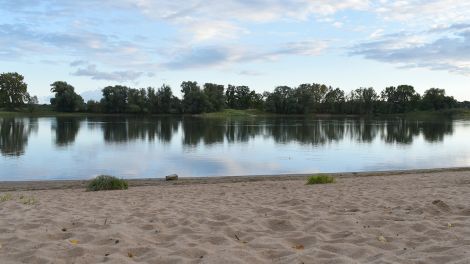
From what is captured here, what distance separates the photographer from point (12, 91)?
13400 cm

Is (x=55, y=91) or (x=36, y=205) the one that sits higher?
(x=55, y=91)

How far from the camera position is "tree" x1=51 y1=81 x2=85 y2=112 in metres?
128

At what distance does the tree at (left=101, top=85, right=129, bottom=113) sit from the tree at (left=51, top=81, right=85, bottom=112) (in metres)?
7.20

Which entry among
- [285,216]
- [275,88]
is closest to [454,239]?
[285,216]

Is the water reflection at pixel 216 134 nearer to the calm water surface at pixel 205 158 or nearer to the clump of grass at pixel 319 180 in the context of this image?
the calm water surface at pixel 205 158

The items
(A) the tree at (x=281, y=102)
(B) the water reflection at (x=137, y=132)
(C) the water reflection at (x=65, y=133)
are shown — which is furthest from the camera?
(A) the tree at (x=281, y=102)

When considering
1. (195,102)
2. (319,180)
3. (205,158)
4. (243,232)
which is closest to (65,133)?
(205,158)

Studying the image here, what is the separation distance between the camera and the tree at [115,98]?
133m

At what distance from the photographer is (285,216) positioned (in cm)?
722

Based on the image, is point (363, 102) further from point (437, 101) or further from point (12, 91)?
point (12, 91)

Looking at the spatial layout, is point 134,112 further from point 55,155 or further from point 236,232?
point 236,232

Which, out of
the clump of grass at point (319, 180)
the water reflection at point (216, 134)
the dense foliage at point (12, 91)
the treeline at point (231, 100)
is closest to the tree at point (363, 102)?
the treeline at point (231, 100)

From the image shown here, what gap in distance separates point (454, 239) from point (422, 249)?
0.64 metres

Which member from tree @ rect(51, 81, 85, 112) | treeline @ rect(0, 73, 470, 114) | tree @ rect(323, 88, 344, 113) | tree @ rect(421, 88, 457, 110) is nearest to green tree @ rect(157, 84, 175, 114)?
treeline @ rect(0, 73, 470, 114)
